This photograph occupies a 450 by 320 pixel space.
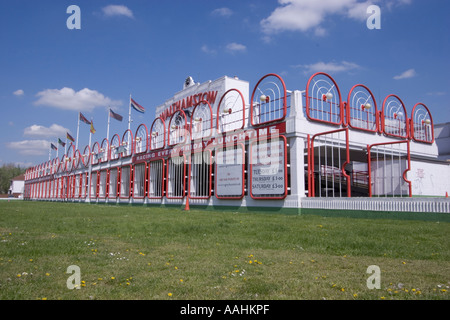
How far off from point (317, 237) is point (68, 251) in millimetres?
5432

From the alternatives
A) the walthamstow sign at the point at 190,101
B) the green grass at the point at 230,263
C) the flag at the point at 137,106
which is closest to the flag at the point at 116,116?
the flag at the point at 137,106

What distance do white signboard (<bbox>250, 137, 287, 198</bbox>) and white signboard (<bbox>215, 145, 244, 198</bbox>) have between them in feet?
3.51

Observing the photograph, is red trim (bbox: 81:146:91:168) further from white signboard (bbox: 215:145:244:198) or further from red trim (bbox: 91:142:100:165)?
white signboard (bbox: 215:145:244:198)

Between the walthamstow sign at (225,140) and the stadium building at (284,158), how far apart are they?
0.06 meters

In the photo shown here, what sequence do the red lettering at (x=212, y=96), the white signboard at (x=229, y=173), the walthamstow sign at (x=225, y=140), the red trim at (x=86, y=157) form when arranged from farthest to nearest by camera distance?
the red trim at (x=86, y=157) < the red lettering at (x=212, y=96) < the white signboard at (x=229, y=173) < the walthamstow sign at (x=225, y=140)

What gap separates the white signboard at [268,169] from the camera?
59.8 feet

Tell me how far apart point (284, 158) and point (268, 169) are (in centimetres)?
128

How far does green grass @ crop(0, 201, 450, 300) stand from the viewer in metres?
4.66

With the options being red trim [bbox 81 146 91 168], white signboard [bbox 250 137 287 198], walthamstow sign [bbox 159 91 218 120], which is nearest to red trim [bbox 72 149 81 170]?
red trim [bbox 81 146 91 168]

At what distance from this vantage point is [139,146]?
111ft

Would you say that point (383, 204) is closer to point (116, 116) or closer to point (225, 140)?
point (225, 140)

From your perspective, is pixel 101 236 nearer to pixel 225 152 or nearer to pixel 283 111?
pixel 283 111

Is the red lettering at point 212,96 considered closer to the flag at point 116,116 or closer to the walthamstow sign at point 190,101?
the walthamstow sign at point 190,101
